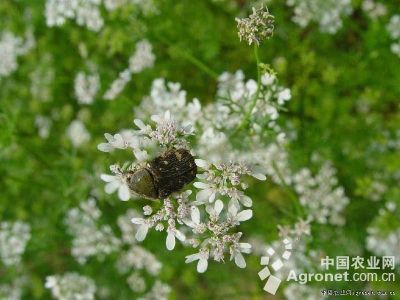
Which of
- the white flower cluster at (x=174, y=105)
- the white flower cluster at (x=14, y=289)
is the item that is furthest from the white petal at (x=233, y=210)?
the white flower cluster at (x=14, y=289)

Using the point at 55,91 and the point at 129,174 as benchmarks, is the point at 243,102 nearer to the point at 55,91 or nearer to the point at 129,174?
the point at 129,174

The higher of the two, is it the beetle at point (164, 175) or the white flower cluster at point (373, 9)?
the white flower cluster at point (373, 9)

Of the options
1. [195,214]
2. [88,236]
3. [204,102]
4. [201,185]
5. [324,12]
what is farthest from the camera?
[204,102]

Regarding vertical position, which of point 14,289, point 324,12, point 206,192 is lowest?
point 206,192

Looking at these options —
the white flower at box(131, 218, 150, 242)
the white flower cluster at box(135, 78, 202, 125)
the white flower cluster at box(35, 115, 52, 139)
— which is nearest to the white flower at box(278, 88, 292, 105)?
the white flower cluster at box(135, 78, 202, 125)

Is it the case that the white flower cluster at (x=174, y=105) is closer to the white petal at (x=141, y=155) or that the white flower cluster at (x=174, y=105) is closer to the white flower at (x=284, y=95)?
the white flower at (x=284, y=95)

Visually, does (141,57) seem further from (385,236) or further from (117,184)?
(385,236)

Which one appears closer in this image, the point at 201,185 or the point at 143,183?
the point at 143,183

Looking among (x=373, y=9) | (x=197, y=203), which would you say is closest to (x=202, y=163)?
(x=197, y=203)
